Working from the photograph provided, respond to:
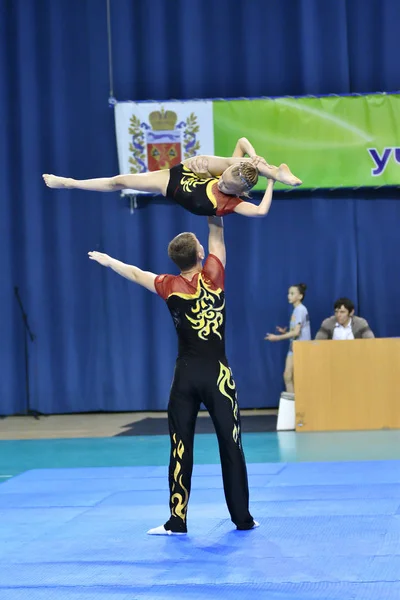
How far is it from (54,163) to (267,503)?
7.41 metres

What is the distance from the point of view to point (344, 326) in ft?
34.4

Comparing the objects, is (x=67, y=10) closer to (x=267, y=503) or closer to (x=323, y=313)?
(x=323, y=313)

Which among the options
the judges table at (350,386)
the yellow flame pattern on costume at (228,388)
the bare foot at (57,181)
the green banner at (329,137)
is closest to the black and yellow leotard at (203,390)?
the yellow flame pattern on costume at (228,388)

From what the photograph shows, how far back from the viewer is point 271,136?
11797mm

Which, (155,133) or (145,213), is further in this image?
(145,213)

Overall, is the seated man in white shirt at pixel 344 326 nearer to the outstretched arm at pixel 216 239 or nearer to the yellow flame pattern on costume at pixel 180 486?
the outstretched arm at pixel 216 239

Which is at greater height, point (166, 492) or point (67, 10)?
point (67, 10)

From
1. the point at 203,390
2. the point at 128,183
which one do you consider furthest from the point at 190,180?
the point at 203,390

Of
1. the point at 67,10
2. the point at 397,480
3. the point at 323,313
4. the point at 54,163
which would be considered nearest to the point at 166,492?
the point at 397,480

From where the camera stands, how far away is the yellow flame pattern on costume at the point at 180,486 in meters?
5.36

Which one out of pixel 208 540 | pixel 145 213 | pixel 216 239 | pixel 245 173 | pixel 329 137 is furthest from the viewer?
pixel 145 213

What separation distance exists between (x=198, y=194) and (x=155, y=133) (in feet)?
22.6

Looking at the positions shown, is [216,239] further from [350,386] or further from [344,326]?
[344,326]

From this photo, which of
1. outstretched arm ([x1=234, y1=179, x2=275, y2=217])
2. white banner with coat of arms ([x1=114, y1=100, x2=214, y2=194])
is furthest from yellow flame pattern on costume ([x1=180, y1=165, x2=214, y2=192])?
white banner with coat of arms ([x1=114, y1=100, x2=214, y2=194])
